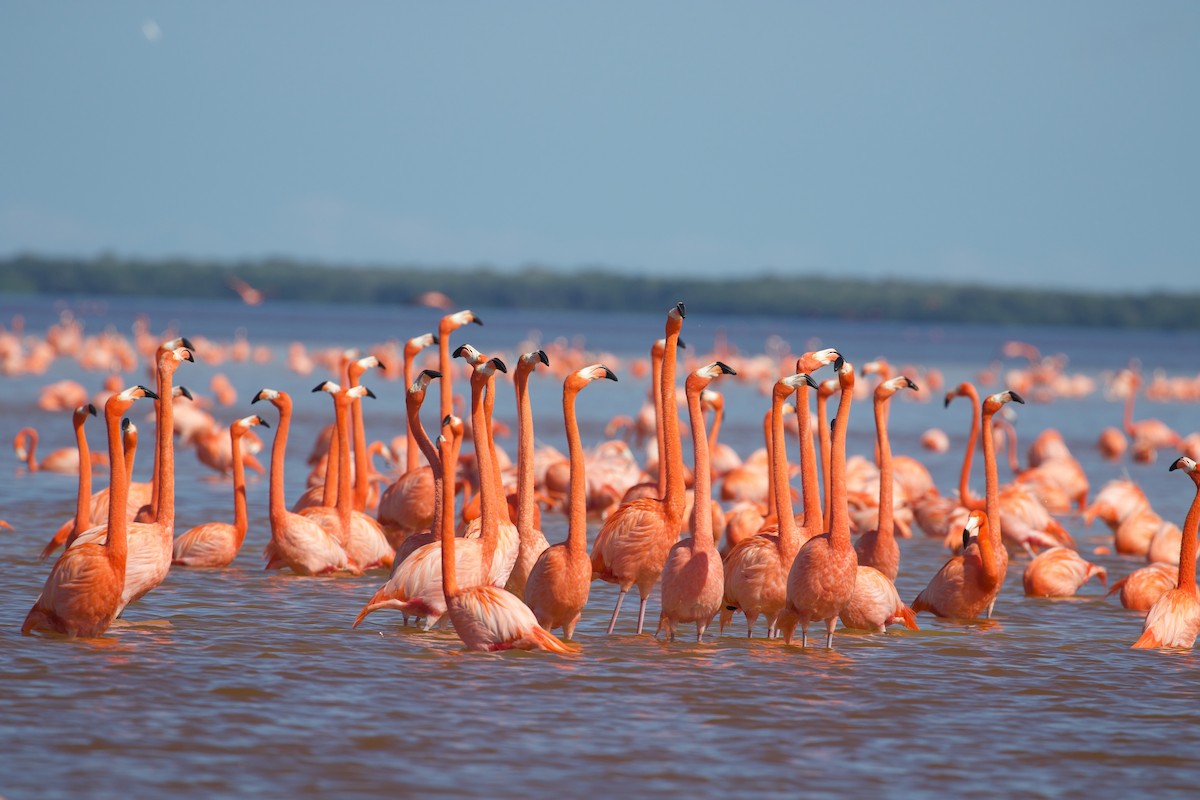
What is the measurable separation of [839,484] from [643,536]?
3.51 ft

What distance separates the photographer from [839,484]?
7910 mm

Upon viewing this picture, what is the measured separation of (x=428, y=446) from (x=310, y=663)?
1983mm

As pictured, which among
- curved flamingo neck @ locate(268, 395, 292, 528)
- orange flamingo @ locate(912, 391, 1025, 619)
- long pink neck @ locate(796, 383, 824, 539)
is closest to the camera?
long pink neck @ locate(796, 383, 824, 539)

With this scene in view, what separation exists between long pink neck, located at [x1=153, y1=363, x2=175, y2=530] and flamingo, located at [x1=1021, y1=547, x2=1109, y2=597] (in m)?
5.37

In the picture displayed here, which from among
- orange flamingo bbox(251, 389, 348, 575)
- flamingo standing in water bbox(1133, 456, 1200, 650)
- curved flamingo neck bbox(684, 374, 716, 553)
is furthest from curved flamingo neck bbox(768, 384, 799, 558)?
orange flamingo bbox(251, 389, 348, 575)

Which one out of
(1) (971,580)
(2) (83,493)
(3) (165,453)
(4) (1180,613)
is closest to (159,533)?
(3) (165,453)

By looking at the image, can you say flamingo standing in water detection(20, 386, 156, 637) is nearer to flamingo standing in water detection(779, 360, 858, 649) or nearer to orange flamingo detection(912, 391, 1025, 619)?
flamingo standing in water detection(779, 360, 858, 649)

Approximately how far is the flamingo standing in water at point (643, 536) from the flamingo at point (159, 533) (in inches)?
88.4

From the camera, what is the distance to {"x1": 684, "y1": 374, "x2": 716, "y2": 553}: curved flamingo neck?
25.6 ft

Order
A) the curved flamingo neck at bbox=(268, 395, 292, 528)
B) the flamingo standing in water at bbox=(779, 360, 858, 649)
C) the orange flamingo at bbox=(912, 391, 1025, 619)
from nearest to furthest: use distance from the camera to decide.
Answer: the flamingo standing in water at bbox=(779, 360, 858, 649)
the orange flamingo at bbox=(912, 391, 1025, 619)
the curved flamingo neck at bbox=(268, 395, 292, 528)

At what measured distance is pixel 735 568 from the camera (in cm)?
808

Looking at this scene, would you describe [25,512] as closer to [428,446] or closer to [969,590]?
[428,446]

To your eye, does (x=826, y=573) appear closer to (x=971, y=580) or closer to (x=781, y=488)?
(x=781, y=488)

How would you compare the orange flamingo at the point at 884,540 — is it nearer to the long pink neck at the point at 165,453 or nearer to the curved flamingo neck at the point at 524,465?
the curved flamingo neck at the point at 524,465
